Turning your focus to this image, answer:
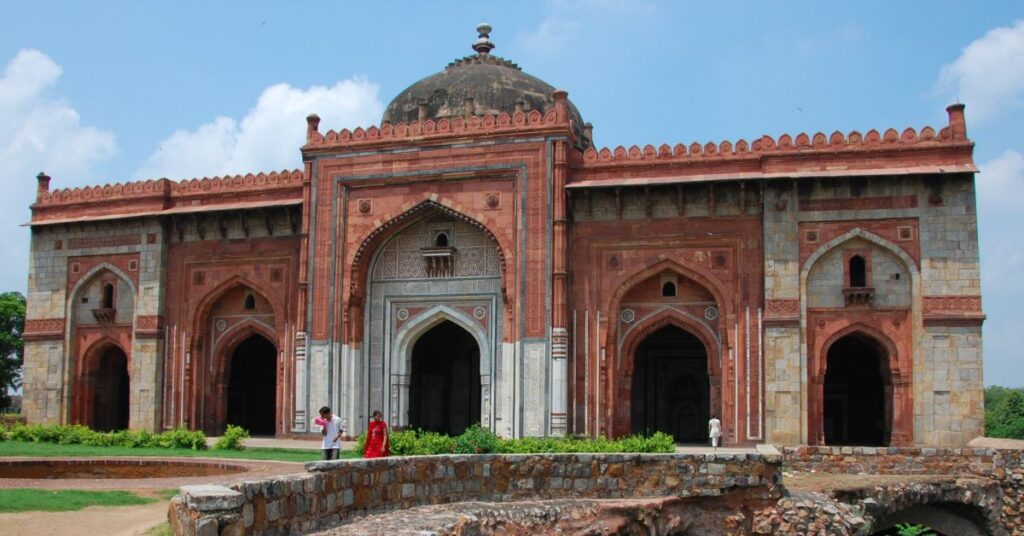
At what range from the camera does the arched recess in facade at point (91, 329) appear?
67.7 feet

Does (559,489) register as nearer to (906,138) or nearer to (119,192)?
(906,138)

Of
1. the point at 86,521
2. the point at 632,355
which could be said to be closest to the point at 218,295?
the point at 632,355

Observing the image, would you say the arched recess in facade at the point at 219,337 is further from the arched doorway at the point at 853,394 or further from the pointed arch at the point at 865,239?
the arched doorway at the point at 853,394

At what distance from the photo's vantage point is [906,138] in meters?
16.8

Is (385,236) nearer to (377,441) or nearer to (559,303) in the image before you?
(559,303)

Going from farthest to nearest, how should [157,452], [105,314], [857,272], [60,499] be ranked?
1. [105,314]
2. [857,272]
3. [157,452]
4. [60,499]

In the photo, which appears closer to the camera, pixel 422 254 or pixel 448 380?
pixel 422 254

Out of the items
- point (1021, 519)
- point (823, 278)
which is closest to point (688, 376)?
point (823, 278)

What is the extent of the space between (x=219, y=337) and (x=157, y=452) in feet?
17.4

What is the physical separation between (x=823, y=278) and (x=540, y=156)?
485cm

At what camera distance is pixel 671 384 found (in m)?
21.3

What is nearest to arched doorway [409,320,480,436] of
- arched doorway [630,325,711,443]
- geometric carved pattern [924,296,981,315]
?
arched doorway [630,325,711,443]

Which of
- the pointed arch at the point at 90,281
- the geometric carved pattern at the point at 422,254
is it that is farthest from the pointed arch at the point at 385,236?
the pointed arch at the point at 90,281

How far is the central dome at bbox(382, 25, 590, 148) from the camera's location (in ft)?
69.8
